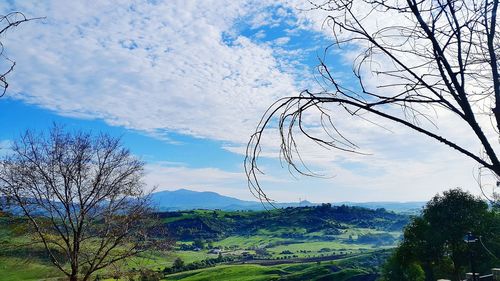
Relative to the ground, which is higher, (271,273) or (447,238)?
(447,238)

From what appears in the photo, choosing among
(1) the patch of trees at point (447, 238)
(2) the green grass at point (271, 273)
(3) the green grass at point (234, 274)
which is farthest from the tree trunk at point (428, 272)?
(3) the green grass at point (234, 274)

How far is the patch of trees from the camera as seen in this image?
37.4 m

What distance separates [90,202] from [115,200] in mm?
955

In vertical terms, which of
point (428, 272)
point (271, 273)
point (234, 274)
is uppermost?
point (428, 272)

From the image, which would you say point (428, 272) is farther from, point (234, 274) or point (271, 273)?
point (234, 274)

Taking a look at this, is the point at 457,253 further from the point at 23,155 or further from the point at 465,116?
the point at 465,116

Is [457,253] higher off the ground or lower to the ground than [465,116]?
lower

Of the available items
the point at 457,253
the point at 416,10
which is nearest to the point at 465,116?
the point at 416,10

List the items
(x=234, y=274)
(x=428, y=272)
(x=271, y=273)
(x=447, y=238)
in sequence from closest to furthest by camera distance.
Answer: (x=447, y=238), (x=428, y=272), (x=234, y=274), (x=271, y=273)

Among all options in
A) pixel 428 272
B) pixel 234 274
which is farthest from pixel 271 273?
pixel 428 272

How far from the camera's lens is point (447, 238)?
127ft

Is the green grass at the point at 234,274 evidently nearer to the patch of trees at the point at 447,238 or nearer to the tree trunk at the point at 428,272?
the tree trunk at the point at 428,272

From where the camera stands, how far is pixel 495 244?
115 ft

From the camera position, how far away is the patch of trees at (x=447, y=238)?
123ft
